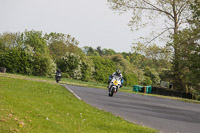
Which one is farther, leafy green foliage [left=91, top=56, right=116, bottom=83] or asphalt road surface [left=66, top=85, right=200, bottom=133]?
leafy green foliage [left=91, top=56, right=116, bottom=83]

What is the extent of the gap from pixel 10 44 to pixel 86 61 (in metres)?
21.1

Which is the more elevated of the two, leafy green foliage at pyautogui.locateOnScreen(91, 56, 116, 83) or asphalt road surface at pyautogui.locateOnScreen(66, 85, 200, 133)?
leafy green foliage at pyautogui.locateOnScreen(91, 56, 116, 83)

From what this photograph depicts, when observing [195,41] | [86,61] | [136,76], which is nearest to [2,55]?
[86,61]

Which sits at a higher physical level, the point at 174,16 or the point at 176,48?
the point at 174,16

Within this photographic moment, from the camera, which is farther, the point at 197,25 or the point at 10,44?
the point at 10,44

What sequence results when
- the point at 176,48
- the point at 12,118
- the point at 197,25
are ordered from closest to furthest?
the point at 12,118
the point at 197,25
the point at 176,48

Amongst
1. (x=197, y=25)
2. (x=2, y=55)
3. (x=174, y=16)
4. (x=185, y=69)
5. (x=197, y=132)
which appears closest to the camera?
(x=197, y=132)

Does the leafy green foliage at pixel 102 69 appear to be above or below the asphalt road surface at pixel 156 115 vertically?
above

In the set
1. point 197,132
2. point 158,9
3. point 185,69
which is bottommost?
point 197,132

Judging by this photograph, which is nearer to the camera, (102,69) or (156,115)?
(156,115)

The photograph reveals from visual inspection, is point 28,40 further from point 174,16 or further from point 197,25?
point 197,25

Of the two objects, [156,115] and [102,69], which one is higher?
[102,69]

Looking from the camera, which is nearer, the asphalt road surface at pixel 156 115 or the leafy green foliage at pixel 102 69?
the asphalt road surface at pixel 156 115

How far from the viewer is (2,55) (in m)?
50.1
